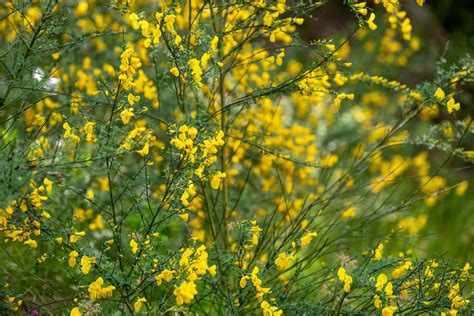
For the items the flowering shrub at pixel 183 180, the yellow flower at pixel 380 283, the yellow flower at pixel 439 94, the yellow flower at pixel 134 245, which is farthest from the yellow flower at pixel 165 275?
the yellow flower at pixel 439 94

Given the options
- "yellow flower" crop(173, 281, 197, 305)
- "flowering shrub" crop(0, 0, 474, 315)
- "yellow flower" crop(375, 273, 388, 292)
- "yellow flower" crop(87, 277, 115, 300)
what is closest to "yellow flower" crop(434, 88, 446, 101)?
"flowering shrub" crop(0, 0, 474, 315)

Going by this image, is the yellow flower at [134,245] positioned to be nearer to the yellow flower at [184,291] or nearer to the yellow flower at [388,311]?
the yellow flower at [184,291]

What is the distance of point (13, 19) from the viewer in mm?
3803

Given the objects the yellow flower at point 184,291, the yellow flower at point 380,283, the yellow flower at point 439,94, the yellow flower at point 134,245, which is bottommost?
the yellow flower at point 380,283

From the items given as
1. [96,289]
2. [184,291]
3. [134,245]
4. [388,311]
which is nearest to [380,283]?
[388,311]

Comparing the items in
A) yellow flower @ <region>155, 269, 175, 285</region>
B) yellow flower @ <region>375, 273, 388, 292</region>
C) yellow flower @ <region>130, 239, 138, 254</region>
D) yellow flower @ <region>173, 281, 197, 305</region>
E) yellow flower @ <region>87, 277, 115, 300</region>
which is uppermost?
yellow flower @ <region>130, 239, 138, 254</region>

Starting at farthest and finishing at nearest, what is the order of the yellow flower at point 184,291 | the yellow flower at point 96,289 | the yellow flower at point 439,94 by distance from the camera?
the yellow flower at point 439,94, the yellow flower at point 96,289, the yellow flower at point 184,291

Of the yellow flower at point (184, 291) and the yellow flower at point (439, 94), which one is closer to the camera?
the yellow flower at point (184, 291)

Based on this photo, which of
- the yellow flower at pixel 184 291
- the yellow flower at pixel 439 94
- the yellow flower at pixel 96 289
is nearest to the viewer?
the yellow flower at pixel 184 291

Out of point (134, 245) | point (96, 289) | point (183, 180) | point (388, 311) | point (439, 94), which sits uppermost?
point (439, 94)

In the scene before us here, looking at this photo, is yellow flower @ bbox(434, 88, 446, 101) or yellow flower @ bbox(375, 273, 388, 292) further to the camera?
yellow flower @ bbox(434, 88, 446, 101)

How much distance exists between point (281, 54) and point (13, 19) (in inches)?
69.3

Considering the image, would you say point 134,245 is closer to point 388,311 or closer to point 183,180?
point 183,180

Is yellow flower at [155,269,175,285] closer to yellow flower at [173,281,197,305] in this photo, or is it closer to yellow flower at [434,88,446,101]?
yellow flower at [173,281,197,305]
